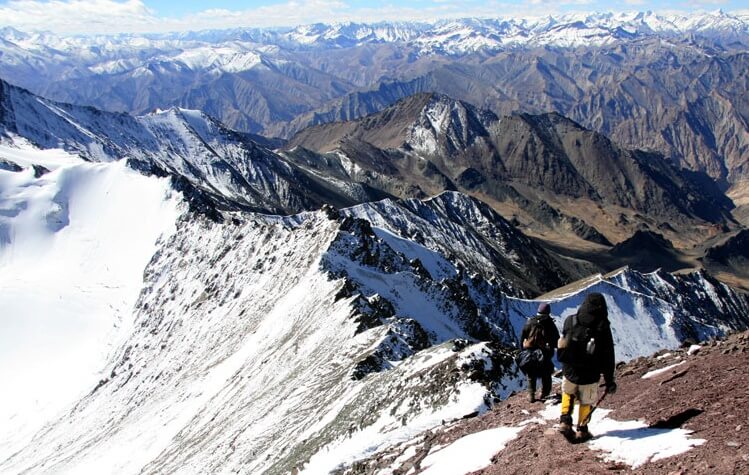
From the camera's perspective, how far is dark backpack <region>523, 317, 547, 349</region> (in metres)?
18.3

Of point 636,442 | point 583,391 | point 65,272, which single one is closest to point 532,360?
point 583,391

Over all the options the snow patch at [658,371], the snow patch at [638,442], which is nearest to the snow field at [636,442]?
the snow patch at [638,442]

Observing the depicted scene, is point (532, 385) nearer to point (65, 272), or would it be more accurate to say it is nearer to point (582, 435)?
point (582, 435)

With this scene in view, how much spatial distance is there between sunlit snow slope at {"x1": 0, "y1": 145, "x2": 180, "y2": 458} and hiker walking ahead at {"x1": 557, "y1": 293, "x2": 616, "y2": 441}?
282ft

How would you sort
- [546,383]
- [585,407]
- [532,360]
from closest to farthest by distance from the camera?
[585,407]
[532,360]
[546,383]

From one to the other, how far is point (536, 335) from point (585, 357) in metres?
4.19

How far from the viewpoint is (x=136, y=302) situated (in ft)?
342

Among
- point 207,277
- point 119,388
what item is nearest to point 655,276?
point 207,277

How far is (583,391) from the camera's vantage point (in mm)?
14453

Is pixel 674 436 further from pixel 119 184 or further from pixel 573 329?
pixel 119 184

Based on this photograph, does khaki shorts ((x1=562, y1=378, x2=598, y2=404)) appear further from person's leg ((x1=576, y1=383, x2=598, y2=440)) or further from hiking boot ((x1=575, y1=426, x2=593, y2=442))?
hiking boot ((x1=575, y1=426, x2=593, y2=442))

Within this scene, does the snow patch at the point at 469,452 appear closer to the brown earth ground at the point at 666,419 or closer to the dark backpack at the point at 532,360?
the brown earth ground at the point at 666,419

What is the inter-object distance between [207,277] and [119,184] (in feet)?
202

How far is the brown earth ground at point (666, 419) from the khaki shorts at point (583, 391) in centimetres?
112
